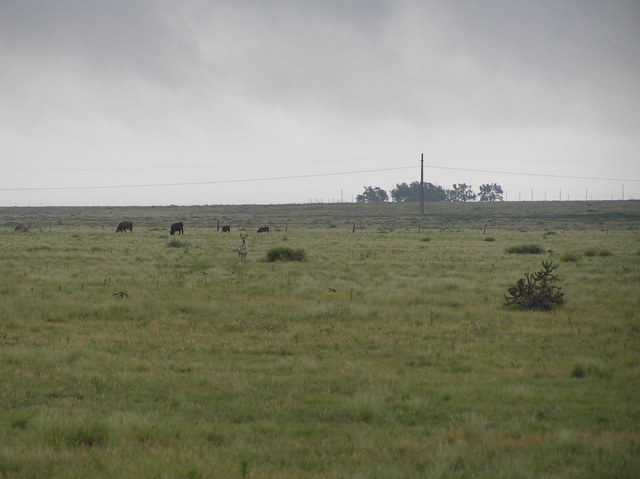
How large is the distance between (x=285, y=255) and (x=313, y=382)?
18825mm

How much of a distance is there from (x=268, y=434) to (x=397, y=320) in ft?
24.5

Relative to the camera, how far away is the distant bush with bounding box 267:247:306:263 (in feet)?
90.1

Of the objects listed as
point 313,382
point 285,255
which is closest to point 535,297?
point 313,382

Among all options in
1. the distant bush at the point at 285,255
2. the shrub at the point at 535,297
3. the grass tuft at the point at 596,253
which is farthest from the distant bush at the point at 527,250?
the shrub at the point at 535,297

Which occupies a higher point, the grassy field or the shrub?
the shrub

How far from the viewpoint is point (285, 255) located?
90.6ft

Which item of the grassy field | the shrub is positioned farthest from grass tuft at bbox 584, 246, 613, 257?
the shrub

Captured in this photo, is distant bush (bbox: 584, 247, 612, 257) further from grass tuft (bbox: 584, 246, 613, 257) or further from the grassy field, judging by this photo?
the grassy field

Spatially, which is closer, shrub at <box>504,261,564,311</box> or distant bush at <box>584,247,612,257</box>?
shrub at <box>504,261,564,311</box>

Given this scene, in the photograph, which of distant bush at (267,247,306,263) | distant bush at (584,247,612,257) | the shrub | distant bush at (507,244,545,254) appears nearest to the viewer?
the shrub

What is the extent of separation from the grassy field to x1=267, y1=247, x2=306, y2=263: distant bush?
8.32m

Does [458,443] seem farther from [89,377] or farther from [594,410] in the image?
[89,377]

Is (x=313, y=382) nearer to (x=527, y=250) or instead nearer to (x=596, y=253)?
(x=527, y=250)

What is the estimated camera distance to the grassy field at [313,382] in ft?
20.1
